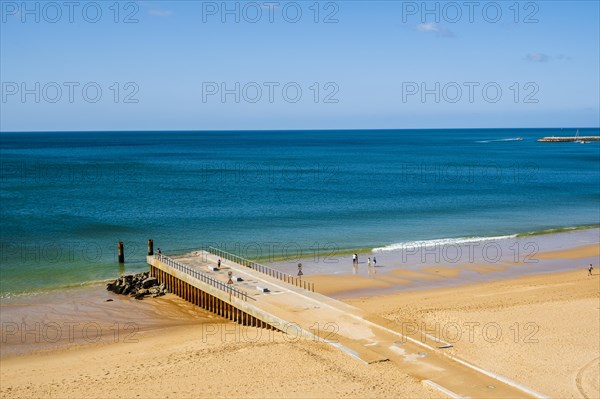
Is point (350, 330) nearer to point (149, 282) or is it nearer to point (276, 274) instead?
point (276, 274)

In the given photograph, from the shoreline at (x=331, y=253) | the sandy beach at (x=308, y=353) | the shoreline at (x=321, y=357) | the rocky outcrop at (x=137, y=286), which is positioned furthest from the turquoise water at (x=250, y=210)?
the shoreline at (x=321, y=357)

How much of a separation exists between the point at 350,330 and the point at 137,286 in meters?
15.8

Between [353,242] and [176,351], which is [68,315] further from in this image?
[353,242]

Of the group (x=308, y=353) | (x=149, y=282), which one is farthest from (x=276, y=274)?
(x=308, y=353)

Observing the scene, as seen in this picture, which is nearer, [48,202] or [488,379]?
[488,379]

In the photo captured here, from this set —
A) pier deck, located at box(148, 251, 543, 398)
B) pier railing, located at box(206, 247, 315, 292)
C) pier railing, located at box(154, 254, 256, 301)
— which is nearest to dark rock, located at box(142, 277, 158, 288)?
pier railing, located at box(154, 254, 256, 301)

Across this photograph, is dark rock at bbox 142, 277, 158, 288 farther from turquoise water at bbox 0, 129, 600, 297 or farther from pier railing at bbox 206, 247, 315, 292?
pier railing at bbox 206, 247, 315, 292

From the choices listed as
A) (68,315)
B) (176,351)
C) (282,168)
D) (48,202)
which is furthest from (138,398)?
(282,168)

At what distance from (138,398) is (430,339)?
36.1 ft

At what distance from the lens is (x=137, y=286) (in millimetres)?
35938

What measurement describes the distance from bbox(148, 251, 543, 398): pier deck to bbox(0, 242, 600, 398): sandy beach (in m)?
0.59

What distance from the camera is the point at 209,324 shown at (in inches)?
1183

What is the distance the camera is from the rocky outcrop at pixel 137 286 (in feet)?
116

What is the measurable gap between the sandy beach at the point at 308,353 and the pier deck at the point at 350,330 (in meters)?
0.59
